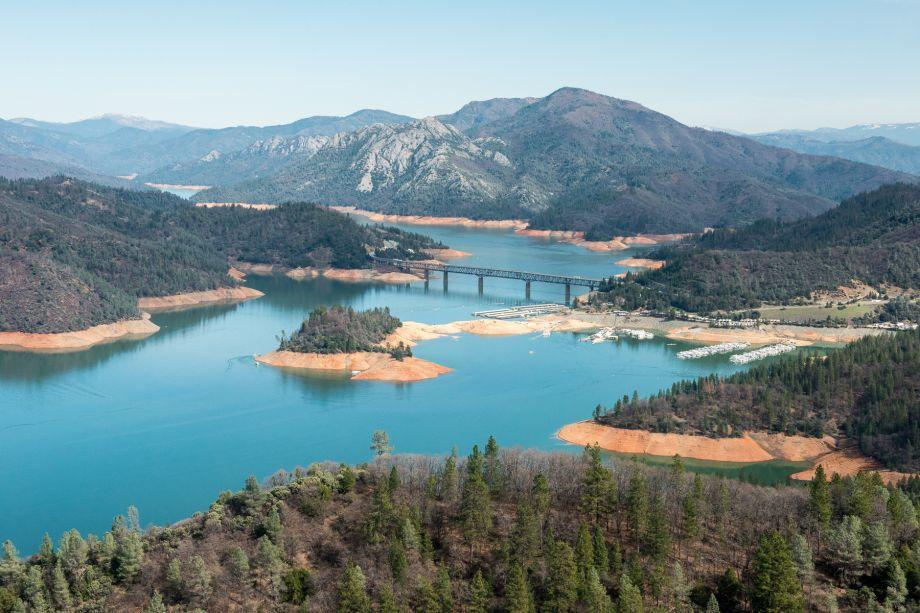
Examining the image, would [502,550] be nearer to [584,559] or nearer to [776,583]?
[584,559]

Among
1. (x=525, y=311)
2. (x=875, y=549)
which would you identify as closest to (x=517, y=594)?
(x=875, y=549)

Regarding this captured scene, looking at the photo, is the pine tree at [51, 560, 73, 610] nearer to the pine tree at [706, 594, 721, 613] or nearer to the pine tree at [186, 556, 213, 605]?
the pine tree at [186, 556, 213, 605]

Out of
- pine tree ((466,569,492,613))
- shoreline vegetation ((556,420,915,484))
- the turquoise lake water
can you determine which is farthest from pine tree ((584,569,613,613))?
shoreline vegetation ((556,420,915,484))

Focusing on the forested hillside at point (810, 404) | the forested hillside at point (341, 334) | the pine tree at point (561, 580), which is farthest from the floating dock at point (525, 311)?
the pine tree at point (561, 580)

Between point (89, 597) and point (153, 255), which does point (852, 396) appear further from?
point (153, 255)

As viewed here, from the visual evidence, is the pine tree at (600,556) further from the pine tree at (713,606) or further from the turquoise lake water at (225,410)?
the turquoise lake water at (225,410)
